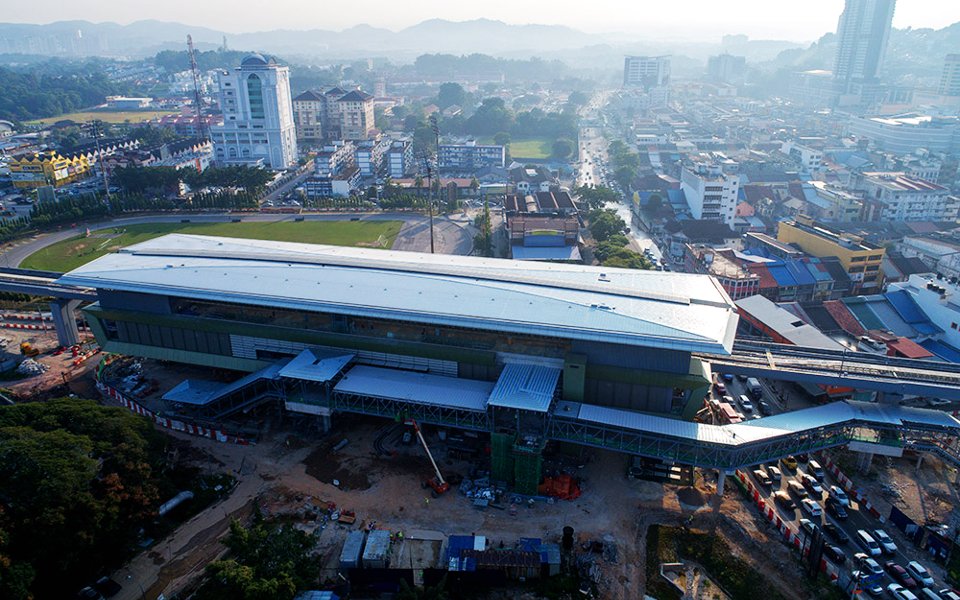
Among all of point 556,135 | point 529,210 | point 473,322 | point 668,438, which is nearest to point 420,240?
point 529,210

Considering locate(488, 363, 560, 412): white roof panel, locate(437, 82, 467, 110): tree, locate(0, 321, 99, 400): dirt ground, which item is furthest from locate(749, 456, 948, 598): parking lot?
locate(437, 82, 467, 110): tree

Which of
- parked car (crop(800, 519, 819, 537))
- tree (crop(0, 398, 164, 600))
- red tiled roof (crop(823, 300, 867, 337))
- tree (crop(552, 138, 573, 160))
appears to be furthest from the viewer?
tree (crop(552, 138, 573, 160))

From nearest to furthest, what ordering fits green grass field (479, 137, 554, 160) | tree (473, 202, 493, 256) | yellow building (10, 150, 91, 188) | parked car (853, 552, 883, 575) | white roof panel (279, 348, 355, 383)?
parked car (853, 552, 883, 575), white roof panel (279, 348, 355, 383), tree (473, 202, 493, 256), yellow building (10, 150, 91, 188), green grass field (479, 137, 554, 160)

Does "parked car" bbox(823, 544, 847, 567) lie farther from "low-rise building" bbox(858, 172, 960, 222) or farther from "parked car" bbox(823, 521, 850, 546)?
"low-rise building" bbox(858, 172, 960, 222)

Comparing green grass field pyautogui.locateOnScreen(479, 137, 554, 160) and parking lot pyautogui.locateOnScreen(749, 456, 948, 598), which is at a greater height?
green grass field pyautogui.locateOnScreen(479, 137, 554, 160)

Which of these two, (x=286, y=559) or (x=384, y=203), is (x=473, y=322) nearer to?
(x=286, y=559)

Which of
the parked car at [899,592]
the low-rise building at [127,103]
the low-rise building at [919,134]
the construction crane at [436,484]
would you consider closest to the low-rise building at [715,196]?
the parked car at [899,592]
